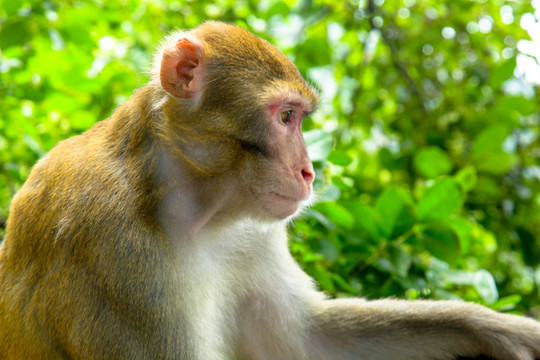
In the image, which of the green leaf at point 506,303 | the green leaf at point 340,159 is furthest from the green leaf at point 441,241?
the green leaf at point 340,159

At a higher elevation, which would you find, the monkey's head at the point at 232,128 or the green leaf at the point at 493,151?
the monkey's head at the point at 232,128

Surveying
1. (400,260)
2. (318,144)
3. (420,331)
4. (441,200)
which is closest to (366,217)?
(400,260)

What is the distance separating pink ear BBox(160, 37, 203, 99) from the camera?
2.53m

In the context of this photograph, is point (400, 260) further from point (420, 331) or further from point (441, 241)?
point (420, 331)

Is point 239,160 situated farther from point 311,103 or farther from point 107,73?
point 107,73

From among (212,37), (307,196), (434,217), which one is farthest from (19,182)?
(434,217)

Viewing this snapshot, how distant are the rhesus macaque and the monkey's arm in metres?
0.01

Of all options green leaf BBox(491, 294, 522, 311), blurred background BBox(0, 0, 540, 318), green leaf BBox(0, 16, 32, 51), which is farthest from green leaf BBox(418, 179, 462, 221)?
green leaf BBox(0, 16, 32, 51)

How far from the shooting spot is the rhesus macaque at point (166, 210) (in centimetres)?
239

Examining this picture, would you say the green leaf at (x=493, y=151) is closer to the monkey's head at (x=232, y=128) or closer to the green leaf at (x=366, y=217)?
the green leaf at (x=366, y=217)

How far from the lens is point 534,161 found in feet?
16.5

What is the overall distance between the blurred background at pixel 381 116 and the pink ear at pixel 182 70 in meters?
0.74

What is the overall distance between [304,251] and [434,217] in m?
0.75

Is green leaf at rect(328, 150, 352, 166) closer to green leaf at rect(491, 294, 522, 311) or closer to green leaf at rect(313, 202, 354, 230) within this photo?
green leaf at rect(313, 202, 354, 230)
